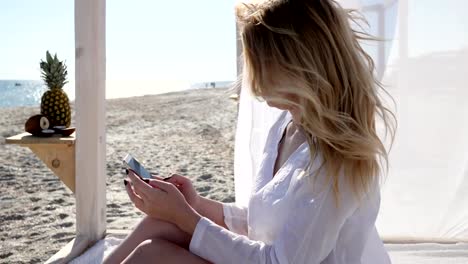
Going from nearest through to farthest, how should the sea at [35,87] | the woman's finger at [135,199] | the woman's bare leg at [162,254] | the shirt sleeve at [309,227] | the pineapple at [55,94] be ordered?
the shirt sleeve at [309,227], the woman's bare leg at [162,254], the woman's finger at [135,199], the pineapple at [55,94], the sea at [35,87]

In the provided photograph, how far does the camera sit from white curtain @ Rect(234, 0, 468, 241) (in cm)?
205

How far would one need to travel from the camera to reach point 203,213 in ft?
4.12

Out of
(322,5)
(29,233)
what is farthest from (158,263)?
(29,233)

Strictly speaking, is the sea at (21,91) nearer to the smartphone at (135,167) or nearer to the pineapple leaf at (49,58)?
the pineapple leaf at (49,58)

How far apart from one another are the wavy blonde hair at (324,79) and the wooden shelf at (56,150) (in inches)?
54.9

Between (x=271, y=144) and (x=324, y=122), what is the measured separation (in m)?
0.27

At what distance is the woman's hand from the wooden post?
112cm

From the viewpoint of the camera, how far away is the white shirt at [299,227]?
2.84 feet

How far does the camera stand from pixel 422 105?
2070 mm

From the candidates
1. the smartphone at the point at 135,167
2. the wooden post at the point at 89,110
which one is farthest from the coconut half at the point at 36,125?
the smartphone at the point at 135,167

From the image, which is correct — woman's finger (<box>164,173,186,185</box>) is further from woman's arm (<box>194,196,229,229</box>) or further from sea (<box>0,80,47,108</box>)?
sea (<box>0,80,47,108</box>)

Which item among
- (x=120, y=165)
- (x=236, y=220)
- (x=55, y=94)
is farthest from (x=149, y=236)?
(x=120, y=165)

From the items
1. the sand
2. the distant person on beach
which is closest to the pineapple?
the sand

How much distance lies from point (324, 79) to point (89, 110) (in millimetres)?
1440
